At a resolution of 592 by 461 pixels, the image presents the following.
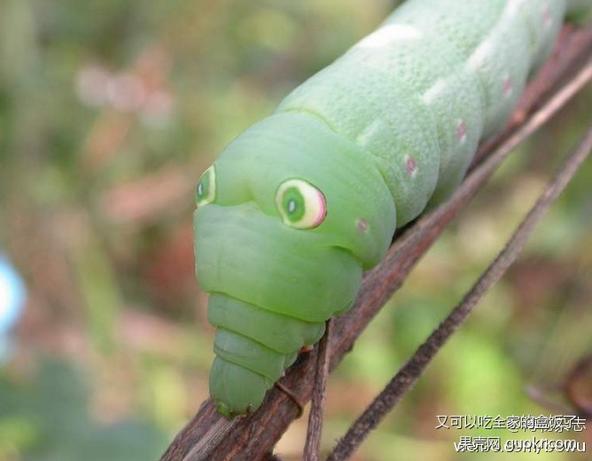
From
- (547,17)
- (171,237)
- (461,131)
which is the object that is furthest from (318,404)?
(171,237)

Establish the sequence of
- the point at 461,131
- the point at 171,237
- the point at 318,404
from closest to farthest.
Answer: the point at 318,404 < the point at 461,131 < the point at 171,237

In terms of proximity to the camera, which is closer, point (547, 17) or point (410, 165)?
point (410, 165)

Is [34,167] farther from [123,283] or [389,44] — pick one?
[389,44]

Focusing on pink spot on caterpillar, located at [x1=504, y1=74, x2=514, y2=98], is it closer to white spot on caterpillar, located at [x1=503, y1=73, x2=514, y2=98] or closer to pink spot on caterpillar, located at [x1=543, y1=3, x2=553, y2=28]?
white spot on caterpillar, located at [x1=503, y1=73, x2=514, y2=98]

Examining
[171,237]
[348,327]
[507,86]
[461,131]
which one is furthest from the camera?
[171,237]

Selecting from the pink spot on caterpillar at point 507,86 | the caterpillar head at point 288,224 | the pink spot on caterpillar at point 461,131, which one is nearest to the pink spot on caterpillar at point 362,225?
the caterpillar head at point 288,224

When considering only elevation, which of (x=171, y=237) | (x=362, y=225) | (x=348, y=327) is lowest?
(x=171, y=237)

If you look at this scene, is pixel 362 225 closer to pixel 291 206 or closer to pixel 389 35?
pixel 291 206
